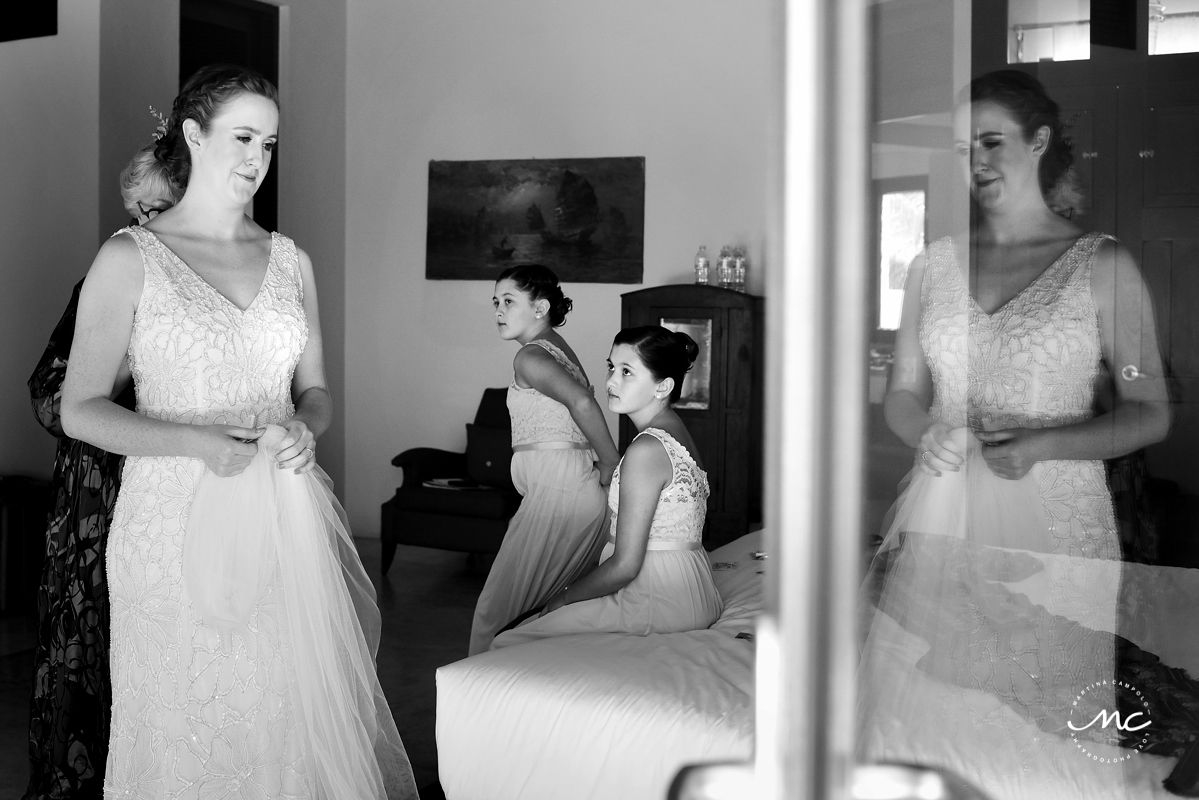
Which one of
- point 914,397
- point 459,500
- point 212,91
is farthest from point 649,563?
point 459,500

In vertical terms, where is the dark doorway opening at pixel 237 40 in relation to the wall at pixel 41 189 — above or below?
above

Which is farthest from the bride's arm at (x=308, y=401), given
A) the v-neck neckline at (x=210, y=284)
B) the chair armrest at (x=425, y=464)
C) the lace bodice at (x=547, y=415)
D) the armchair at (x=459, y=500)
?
the chair armrest at (x=425, y=464)

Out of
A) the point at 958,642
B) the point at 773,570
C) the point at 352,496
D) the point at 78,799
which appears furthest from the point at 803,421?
the point at 352,496

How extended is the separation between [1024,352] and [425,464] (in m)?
6.56

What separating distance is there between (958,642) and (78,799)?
117 inches

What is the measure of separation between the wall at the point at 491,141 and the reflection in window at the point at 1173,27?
6.27 m

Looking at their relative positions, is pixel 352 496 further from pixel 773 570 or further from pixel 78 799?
pixel 773 570

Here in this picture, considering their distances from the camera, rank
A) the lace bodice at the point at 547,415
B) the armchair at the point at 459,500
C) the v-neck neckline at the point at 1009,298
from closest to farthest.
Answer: the v-neck neckline at the point at 1009,298 < the lace bodice at the point at 547,415 < the armchair at the point at 459,500

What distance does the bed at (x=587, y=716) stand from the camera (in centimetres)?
245

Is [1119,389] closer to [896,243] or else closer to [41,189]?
[896,243]

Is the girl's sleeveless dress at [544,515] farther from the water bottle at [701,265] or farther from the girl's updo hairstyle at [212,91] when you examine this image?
the water bottle at [701,265]

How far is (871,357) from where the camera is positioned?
606 millimetres

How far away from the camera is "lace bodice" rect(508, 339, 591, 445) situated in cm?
411

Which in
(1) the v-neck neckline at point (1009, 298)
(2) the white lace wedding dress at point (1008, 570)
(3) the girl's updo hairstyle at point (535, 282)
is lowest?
(2) the white lace wedding dress at point (1008, 570)
